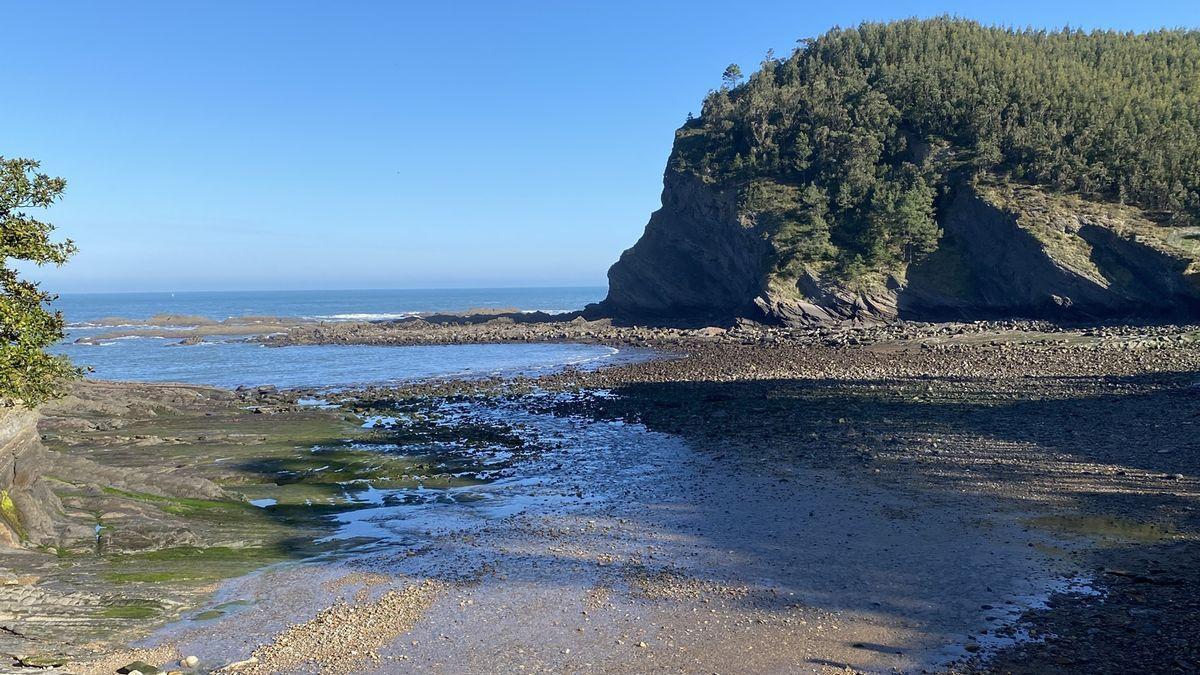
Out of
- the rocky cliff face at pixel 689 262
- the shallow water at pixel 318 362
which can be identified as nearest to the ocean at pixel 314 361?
the shallow water at pixel 318 362

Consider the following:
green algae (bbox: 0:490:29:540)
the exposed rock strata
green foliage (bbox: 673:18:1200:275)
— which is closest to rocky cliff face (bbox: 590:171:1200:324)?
green foliage (bbox: 673:18:1200:275)

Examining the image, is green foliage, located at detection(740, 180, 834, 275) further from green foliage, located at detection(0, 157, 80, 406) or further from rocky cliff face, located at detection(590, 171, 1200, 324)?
green foliage, located at detection(0, 157, 80, 406)

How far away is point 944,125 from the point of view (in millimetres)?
67000

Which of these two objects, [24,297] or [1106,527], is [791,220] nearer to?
[1106,527]

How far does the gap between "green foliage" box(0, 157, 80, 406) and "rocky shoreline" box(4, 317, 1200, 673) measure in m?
3.17

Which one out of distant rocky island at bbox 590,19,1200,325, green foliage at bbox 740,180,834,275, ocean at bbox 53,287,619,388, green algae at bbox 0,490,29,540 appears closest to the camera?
green algae at bbox 0,490,29,540

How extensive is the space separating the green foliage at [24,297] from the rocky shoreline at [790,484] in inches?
125

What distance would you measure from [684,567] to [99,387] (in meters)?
36.3

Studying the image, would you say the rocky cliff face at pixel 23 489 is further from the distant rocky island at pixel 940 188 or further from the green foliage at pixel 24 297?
the distant rocky island at pixel 940 188

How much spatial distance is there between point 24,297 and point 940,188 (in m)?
64.7

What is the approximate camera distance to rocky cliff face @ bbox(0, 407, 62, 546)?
1389 cm

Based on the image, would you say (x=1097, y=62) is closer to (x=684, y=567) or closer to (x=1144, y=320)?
(x=1144, y=320)

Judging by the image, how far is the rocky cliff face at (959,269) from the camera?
50.1 meters

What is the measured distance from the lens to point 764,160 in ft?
233
